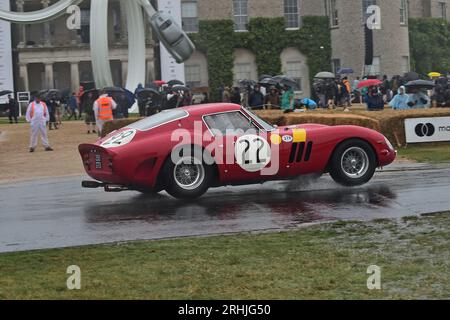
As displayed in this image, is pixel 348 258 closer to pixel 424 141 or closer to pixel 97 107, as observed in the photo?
pixel 424 141

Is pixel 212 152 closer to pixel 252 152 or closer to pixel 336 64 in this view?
pixel 252 152

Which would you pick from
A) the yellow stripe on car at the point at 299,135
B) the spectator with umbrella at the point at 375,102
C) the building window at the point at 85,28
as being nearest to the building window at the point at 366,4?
the building window at the point at 85,28

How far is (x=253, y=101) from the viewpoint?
3188 centimetres

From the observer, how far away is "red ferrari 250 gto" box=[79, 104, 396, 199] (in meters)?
13.5

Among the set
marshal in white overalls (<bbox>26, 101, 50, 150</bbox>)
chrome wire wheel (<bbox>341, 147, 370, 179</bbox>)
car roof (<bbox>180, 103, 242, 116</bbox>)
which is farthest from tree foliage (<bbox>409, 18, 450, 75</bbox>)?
car roof (<bbox>180, 103, 242, 116</bbox>)

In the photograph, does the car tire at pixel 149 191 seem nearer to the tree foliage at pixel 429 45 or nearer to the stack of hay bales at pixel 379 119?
the stack of hay bales at pixel 379 119

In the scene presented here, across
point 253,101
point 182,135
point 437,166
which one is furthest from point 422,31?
point 182,135

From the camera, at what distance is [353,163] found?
1458 cm

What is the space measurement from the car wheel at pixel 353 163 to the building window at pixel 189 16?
4448cm

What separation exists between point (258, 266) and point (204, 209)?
429cm

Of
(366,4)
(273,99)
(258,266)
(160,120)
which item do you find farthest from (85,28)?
(258,266)

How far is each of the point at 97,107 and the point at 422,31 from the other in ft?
131

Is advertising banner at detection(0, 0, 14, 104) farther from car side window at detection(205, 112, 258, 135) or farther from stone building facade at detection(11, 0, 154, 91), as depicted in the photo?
car side window at detection(205, 112, 258, 135)

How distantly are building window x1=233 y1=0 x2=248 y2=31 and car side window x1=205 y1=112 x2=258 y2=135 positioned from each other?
148ft
